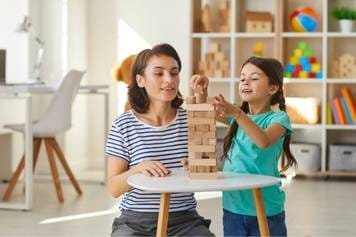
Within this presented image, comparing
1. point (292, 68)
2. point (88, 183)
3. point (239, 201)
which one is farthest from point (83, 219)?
point (292, 68)

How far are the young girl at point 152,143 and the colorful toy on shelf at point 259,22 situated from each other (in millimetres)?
3884

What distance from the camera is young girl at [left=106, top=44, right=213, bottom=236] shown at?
81.9 inches

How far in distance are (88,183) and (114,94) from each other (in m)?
1.25

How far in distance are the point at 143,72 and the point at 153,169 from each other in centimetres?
36

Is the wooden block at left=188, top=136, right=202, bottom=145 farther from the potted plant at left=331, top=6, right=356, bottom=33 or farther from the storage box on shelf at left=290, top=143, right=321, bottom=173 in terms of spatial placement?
the potted plant at left=331, top=6, right=356, bottom=33

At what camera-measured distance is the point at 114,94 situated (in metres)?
6.42

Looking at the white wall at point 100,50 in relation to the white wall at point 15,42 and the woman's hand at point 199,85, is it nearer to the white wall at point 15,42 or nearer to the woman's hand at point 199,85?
the white wall at point 15,42

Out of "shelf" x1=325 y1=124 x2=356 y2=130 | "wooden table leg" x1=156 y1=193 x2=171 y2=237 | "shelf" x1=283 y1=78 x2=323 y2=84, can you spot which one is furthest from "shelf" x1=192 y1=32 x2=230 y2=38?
"wooden table leg" x1=156 y1=193 x2=171 y2=237

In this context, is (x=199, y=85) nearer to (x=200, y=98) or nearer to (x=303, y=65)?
(x=200, y=98)

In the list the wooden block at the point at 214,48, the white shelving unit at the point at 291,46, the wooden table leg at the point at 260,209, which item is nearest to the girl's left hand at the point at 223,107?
the wooden table leg at the point at 260,209

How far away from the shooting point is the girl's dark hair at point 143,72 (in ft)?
7.05

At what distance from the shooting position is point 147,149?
210 centimetres

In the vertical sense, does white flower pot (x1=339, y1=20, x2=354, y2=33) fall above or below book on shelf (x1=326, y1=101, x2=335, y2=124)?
above

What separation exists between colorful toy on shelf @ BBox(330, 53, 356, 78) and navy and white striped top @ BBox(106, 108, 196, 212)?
12.8 ft
